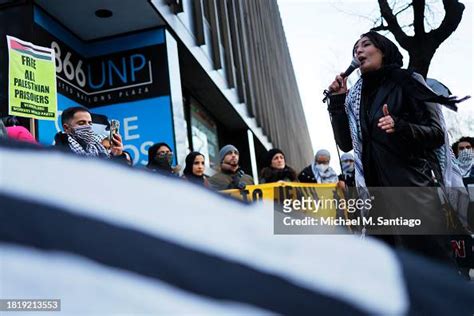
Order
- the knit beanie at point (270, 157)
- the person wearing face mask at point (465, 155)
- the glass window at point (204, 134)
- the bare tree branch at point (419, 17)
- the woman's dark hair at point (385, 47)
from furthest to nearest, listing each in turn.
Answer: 1. the glass window at point (204, 134)
2. the bare tree branch at point (419, 17)
3. the person wearing face mask at point (465, 155)
4. the knit beanie at point (270, 157)
5. the woman's dark hair at point (385, 47)

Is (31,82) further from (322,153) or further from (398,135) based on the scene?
(398,135)

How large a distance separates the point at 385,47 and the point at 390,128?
0.49 meters

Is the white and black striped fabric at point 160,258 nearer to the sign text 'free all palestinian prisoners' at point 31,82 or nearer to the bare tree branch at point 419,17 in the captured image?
the sign text 'free all palestinian prisoners' at point 31,82

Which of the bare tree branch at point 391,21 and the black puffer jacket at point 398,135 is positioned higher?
the bare tree branch at point 391,21

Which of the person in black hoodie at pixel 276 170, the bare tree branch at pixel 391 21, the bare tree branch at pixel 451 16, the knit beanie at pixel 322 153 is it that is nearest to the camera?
the person in black hoodie at pixel 276 170

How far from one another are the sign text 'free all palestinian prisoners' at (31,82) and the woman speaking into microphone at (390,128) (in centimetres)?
285

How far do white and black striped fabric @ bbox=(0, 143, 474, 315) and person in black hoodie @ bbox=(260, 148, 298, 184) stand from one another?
4.55 meters

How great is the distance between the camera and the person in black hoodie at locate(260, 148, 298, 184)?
17.8 ft

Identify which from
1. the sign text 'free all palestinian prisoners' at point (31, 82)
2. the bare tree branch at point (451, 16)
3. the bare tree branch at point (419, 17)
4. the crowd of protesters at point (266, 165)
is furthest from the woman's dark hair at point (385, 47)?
the bare tree branch at point (419, 17)

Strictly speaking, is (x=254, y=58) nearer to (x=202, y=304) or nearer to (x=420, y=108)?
(x=420, y=108)

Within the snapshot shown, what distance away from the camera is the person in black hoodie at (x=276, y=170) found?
17.8ft

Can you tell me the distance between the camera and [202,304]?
2.29 ft

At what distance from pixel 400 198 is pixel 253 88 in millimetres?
17584

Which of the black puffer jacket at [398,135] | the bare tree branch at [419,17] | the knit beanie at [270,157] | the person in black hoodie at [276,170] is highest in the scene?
the bare tree branch at [419,17]
